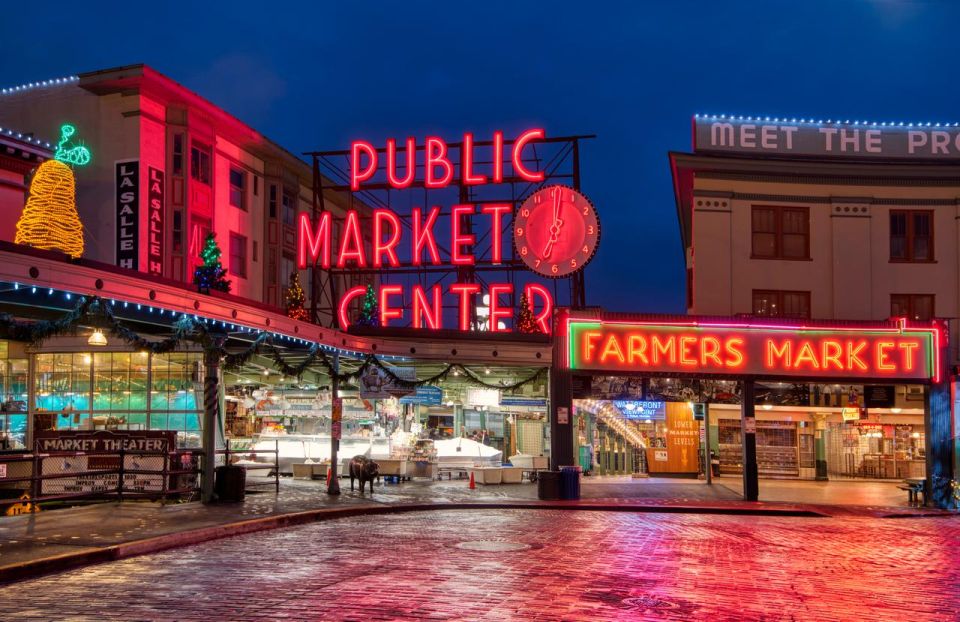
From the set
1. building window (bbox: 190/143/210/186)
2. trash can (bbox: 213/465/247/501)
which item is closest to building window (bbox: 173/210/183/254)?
building window (bbox: 190/143/210/186)

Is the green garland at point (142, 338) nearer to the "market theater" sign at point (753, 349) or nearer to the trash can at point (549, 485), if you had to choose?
the trash can at point (549, 485)

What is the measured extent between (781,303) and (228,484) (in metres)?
21.2

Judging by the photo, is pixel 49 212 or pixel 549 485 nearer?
pixel 49 212

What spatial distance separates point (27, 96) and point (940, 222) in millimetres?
35208

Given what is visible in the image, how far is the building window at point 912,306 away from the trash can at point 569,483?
1525 centimetres

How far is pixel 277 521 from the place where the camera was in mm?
18672

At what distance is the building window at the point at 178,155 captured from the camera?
37.7 meters

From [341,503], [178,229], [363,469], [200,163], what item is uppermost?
[200,163]

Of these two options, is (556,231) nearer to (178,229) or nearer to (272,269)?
(178,229)

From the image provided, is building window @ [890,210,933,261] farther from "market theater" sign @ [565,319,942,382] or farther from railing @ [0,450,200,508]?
railing @ [0,450,200,508]

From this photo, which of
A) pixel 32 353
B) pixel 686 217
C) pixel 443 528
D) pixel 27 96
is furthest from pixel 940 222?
pixel 27 96

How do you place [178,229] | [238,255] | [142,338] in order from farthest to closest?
[238,255]
[178,229]
[142,338]

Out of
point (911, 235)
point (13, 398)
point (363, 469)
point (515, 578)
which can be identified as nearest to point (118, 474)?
point (363, 469)

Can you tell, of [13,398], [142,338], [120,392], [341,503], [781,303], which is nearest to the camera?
[142,338]
